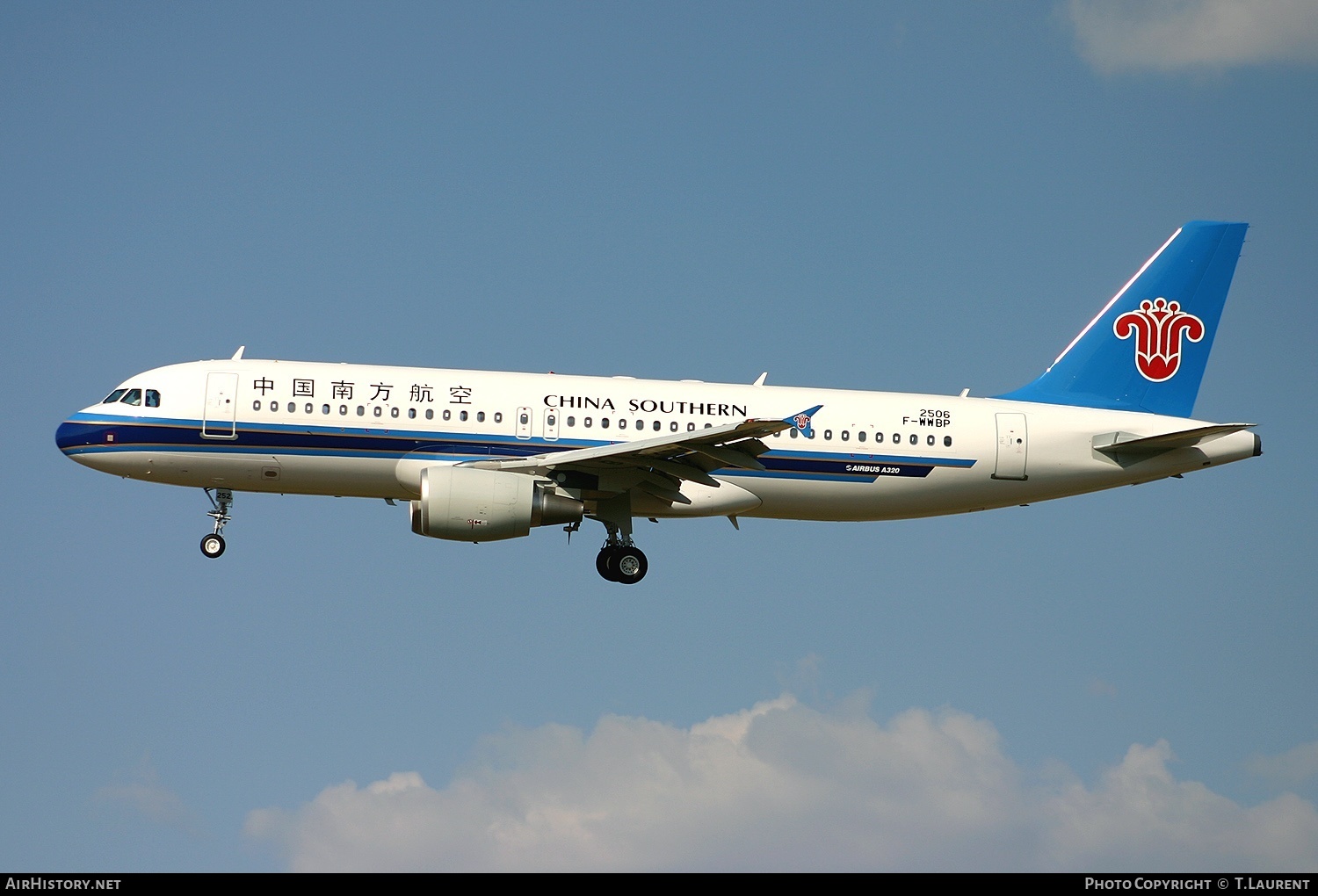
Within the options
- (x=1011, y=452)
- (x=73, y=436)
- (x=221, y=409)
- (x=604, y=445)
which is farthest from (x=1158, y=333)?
(x=73, y=436)

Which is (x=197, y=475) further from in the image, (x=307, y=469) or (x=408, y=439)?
(x=408, y=439)

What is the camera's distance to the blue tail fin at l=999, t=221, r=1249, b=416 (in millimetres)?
41969

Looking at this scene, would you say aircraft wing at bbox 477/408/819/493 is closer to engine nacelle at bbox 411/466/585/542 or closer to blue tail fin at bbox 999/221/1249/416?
engine nacelle at bbox 411/466/585/542

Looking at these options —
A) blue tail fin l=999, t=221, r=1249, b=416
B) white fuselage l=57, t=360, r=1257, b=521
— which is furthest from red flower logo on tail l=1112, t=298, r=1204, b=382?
white fuselage l=57, t=360, r=1257, b=521

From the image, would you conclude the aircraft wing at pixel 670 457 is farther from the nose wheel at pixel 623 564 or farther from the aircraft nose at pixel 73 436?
the aircraft nose at pixel 73 436

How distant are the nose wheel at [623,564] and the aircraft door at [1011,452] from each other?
9.25m

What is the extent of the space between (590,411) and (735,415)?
3.58 metres

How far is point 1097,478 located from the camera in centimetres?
4006

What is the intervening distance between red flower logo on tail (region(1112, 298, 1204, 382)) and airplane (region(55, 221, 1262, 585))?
1457 mm

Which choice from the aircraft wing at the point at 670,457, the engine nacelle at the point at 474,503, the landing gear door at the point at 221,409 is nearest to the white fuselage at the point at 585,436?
the landing gear door at the point at 221,409

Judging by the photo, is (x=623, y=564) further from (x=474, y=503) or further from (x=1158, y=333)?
(x=1158, y=333)

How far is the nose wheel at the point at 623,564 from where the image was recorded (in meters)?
37.7

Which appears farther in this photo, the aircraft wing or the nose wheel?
the nose wheel
